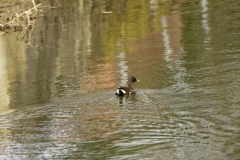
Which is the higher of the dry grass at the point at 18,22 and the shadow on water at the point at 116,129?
the dry grass at the point at 18,22

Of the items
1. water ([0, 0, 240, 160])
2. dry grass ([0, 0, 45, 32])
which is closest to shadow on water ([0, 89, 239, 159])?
water ([0, 0, 240, 160])

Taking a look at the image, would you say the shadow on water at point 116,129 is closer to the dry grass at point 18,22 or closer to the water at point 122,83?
the water at point 122,83

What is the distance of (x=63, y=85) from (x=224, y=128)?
5.83m

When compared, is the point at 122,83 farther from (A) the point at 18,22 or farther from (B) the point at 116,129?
(A) the point at 18,22

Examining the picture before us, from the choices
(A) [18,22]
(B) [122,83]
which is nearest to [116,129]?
(B) [122,83]

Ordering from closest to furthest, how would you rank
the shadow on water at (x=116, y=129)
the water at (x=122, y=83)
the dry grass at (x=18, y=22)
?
the shadow on water at (x=116, y=129), the water at (x=122, y=83), the dry grass at (x=18, y=22)

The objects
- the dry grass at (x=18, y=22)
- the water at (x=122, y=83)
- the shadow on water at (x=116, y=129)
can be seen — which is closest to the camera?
the shadow on water at (x=116, y=129)

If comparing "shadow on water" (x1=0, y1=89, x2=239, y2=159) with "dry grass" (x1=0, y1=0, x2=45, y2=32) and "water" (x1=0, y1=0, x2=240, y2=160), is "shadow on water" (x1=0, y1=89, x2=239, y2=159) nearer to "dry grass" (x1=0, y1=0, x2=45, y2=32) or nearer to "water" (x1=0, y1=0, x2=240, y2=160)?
"water" (x1=0, y1=0, x2=240, y2=160)

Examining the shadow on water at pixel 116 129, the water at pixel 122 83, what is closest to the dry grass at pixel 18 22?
the water at pixel 122 83

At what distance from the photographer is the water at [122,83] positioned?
10.0m

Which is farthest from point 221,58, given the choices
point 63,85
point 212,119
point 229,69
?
point 212,119

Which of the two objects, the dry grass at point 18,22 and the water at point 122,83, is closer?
the water at point 122,83

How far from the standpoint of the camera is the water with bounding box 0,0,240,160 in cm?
1003

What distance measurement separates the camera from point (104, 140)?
10266 millimetres
